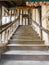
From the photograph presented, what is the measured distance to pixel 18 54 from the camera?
427cm

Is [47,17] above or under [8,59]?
above

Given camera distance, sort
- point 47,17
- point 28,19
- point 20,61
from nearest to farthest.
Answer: point 20,61, point 47,17, point 28,19

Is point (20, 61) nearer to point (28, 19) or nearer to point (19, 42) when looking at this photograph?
point (19, 42)

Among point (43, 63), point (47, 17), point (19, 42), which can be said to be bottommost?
point (43, 63)

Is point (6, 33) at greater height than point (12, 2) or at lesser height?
lesser

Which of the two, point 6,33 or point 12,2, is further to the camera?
point 6,33

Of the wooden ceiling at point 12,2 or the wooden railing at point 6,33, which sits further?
the wooden ceiling at point 12,2

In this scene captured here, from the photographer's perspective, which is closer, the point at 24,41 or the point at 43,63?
the point at 43,63

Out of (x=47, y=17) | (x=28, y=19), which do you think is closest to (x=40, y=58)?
(x=47, y=17)

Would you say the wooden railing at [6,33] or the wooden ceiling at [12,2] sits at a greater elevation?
the wooden ceiling at [12,2]

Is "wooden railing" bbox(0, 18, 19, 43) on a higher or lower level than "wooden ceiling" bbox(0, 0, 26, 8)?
lower

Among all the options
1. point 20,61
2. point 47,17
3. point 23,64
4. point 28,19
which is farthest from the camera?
point 28,19

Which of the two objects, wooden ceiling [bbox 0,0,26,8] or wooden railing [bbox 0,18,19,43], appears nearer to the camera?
wooden railing [bbox 0,18,19,43]

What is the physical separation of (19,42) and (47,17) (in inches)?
61.1
